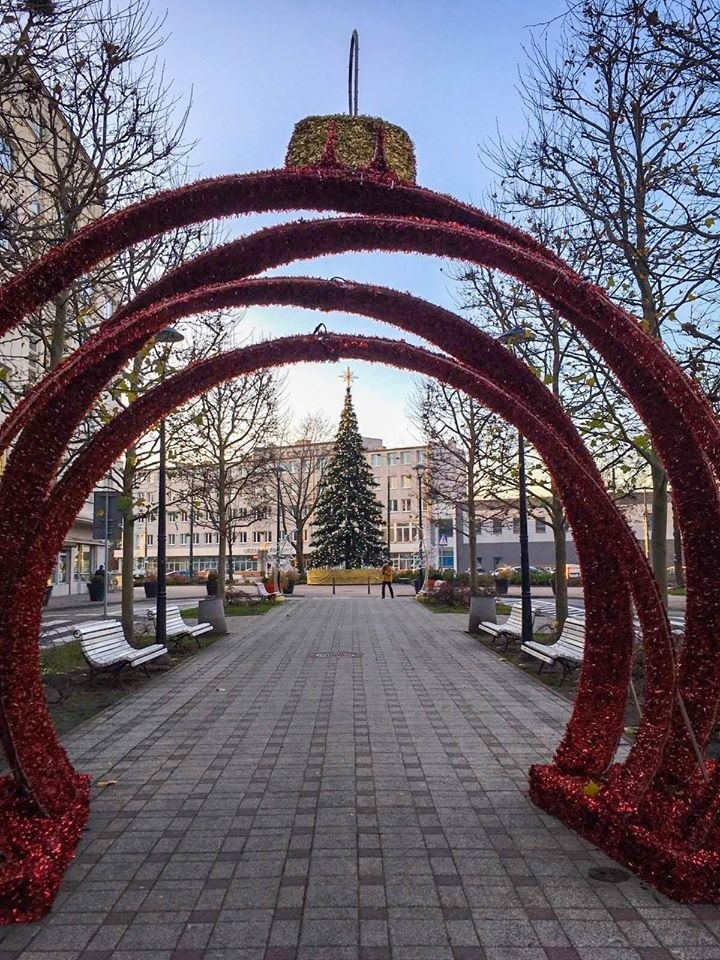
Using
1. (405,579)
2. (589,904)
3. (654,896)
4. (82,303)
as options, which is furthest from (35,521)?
(405,579)

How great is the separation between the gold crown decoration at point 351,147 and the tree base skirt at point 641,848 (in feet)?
14.0

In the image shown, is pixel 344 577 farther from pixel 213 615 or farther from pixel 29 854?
pixel 29 854

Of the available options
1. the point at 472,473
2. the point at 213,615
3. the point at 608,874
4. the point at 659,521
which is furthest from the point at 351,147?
the point at 472,473

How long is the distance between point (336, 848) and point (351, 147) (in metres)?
4.50

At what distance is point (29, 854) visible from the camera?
414 centimetres

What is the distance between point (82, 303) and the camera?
1078 cm

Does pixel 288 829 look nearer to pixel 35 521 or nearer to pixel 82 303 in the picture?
pixel 35 521

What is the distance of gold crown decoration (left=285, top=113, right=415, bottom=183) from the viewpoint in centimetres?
461

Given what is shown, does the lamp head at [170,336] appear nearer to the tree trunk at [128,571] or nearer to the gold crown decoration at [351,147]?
the tree trunk at [128,571]

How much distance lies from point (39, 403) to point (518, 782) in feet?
15.7

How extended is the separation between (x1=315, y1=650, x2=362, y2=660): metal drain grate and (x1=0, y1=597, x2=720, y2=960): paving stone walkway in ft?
13.6

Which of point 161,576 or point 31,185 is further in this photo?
point 161,576

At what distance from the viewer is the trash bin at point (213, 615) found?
18.1 metres

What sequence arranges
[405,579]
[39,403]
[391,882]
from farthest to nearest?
[405,579]
[39,403]
[391,882]
